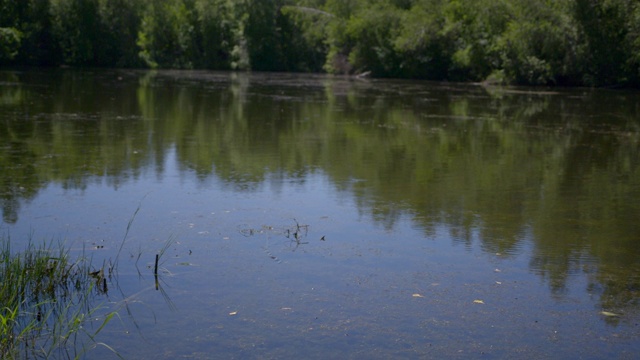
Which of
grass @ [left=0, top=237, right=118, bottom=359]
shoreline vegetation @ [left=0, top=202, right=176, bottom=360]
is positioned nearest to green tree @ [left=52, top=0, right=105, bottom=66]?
shoreline vegetation @ [left=0, top=202, right=176, bottom=360]

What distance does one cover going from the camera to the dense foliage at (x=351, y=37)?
37.4 m

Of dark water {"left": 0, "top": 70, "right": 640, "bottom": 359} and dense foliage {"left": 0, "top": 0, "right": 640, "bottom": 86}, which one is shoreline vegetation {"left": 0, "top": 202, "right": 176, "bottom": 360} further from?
dense foliage {"left": 0, "top": 0, "right": 640, "bottom": 86}

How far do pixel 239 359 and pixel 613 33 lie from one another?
36.3 metres

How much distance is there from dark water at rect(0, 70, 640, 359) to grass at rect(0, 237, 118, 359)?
0.17 m

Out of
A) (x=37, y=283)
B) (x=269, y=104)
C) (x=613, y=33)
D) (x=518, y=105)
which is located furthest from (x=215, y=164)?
(x=613, y=33)

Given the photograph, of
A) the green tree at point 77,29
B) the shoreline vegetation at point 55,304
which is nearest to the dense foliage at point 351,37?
the green tree at point 77,29

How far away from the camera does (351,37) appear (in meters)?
50.0

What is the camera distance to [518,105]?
2580cm

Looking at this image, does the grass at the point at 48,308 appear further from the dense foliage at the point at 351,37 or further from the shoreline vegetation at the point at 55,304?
the dense foliage at the point at 351,37

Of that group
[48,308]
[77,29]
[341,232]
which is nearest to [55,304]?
[48,308]

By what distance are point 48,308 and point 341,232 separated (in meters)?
3.31

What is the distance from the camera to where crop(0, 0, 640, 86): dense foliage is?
37.4m

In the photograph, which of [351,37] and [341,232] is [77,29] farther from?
[341,232]

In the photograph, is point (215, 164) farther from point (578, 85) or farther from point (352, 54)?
point (352, 54)
